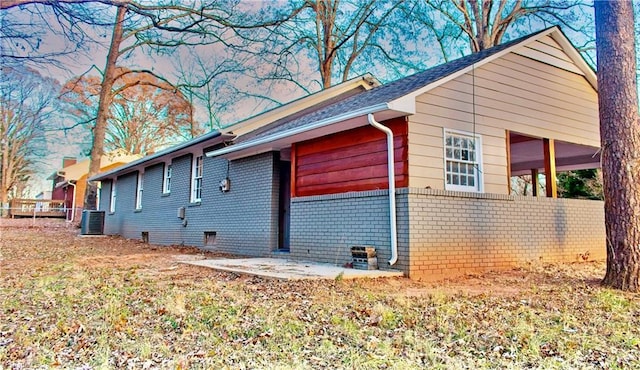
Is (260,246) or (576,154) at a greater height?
(576,154)

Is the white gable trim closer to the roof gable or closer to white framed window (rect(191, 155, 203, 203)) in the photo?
the roof gable

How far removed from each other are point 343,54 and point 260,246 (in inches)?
506

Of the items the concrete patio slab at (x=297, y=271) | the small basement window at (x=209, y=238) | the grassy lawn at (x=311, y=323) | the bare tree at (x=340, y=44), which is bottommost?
the grassy lawn at (x=311, y=323)

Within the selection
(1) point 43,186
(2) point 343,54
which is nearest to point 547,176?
(2) point 343,54

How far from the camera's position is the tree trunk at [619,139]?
19.2 feet

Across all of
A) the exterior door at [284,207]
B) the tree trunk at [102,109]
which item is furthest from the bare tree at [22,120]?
the exterior door at [284,207]

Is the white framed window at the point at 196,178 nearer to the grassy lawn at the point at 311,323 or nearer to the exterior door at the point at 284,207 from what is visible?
the exterior door at the point at 284,207

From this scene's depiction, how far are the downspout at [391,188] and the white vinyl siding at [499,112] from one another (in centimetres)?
29

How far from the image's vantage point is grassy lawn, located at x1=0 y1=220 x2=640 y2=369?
2.97 meters

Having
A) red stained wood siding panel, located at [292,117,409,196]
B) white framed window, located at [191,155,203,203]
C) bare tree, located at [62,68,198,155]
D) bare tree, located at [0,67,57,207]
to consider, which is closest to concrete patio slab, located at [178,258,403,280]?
red stained wood siding panel, located at [292,117,409,196]

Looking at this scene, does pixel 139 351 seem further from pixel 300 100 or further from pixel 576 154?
pixel 576 154

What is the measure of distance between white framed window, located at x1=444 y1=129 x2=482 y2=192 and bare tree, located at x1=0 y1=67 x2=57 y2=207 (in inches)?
269

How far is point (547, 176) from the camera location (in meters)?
8.91

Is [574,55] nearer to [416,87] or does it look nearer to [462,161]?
[462,161]
